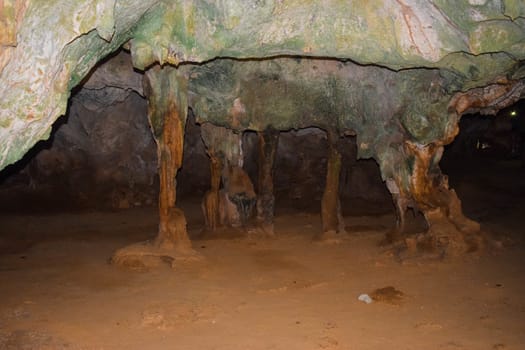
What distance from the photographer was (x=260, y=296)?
8750mm

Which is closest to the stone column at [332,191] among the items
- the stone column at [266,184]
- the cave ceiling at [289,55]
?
the cave ceiling at [289,55]

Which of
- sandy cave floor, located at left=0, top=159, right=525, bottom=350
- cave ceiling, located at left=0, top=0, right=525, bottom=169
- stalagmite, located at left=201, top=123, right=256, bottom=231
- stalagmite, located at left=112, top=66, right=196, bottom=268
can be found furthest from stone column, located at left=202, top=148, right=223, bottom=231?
stalagmite, located at left=112, top=66, right=196, bottom=268

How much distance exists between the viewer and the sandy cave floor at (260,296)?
273 inches

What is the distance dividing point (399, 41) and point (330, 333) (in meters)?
4.02

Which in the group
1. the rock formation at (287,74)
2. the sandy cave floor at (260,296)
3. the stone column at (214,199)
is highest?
the rock formation at (287,74)

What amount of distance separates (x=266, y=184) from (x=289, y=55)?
15.6ft

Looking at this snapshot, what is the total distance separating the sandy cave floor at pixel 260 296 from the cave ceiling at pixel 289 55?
261cm

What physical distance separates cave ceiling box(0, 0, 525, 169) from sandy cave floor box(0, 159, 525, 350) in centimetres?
261

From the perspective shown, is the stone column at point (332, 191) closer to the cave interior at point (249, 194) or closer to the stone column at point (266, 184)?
the cave interior at point (249, 194)

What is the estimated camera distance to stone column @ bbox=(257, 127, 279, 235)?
13062 millimetres

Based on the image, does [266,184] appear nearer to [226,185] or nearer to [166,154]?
[226,185]

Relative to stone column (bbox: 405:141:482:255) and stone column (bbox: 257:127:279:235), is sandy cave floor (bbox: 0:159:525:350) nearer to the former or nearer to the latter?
stone column (bbox: 405:141:482:255)

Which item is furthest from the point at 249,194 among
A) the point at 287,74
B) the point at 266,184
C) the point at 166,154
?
the point at 166,154

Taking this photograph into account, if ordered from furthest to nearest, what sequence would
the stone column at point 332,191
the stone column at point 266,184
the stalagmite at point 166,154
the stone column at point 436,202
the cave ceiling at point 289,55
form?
the stone column at point 266,184 < the stone column at point 332,191 < the stone column at point 436,202 < the stalagmite at point 166,154 < the cave ceiling at point 289,55
